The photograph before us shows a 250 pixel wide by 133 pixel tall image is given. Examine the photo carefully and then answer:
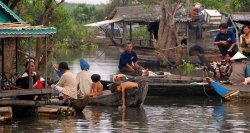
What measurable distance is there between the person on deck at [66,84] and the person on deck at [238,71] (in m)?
4.69

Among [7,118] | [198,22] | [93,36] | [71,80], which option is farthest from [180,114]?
[93,36]

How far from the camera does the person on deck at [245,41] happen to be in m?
19.9

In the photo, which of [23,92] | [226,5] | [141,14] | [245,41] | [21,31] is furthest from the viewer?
[141,14]

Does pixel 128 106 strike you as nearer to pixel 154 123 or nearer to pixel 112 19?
pixel 154 123

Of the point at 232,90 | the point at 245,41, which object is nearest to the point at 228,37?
the point at 245,41

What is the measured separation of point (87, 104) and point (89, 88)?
471mm

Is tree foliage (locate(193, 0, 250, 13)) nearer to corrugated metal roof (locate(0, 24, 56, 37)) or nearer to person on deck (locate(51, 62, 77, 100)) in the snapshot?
person on deck (locate(51, 62, 77, 100))

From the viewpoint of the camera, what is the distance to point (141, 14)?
3806 centimetres

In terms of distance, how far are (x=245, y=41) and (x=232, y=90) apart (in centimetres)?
197

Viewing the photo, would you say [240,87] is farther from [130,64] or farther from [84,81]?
[84,81]

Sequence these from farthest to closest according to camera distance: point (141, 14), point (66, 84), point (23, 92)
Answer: point (141, 14) → point (66, 84) → point (23, 92)

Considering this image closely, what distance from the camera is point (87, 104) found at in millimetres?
17688

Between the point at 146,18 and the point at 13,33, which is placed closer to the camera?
the point at 13,33

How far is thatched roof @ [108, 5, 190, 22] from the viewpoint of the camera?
36094 mm
